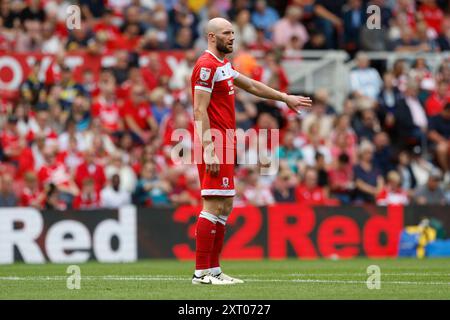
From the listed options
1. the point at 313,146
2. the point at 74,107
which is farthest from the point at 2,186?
the point at 313,146

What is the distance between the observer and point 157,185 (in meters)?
20.4

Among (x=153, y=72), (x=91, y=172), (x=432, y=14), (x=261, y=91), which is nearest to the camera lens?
(x=261, y=91)

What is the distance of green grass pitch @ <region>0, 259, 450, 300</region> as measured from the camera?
10.4 metres

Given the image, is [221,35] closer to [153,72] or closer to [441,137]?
[153,72]

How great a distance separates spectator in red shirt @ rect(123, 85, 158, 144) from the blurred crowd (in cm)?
3

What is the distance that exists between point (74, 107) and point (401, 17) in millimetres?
8467

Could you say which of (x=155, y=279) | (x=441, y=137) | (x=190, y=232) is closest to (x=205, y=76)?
(x=155, y=279)

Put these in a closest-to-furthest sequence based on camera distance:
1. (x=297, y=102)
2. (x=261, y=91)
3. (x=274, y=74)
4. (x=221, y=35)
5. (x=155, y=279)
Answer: (x=221, y=35), (x=297, y=102), (x=261, y=91), (x=155, y=279), (x=274, y=74)

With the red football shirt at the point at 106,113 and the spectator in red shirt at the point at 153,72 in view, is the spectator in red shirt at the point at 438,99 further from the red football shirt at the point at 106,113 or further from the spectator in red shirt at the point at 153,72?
the red football shirt at the point at 106,113

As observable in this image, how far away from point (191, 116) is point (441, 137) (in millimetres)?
5388

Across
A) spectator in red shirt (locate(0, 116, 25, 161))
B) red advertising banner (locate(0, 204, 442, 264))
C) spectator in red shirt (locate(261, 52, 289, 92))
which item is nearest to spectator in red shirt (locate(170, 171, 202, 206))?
red advertising banner (locate(0, 204, 442, 264))

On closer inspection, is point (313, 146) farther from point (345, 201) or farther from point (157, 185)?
point (157, 185)

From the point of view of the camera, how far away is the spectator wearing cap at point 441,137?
22875mm

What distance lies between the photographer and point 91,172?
799 inches
